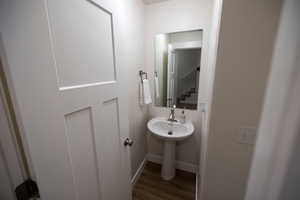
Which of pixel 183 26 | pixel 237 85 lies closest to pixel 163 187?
pixel 237 85

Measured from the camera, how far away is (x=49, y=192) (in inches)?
19.3

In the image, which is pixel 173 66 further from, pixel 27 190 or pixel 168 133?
pixel 27 190

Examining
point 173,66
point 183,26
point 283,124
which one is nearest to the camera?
point 283,124

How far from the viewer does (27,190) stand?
45 centimetres

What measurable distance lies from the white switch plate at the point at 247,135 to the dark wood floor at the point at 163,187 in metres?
1.17

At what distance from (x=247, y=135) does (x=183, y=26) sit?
4.54 ft

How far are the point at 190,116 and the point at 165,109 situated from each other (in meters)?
0.37

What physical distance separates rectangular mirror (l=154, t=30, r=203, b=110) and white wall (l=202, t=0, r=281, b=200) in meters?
0.84

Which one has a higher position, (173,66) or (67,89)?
(173,66)

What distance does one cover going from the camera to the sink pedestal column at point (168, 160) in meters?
1.71

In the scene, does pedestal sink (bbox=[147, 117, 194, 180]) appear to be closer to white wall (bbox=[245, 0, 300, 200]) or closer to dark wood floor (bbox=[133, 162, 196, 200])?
dark wood floor (bbox=[133, 162, 196, 200])

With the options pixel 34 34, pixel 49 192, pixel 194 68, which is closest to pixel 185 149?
pixel 194 68

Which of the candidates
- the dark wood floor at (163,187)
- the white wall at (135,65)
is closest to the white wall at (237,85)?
the dark wood floor at (163,187)

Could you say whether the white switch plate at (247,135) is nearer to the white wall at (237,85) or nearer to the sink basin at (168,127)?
the white wall at (237,85)
